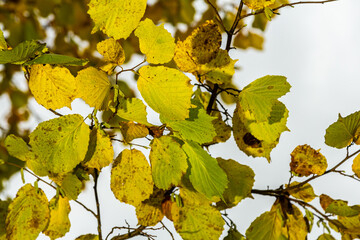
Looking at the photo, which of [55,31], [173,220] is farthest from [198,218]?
[55,31]

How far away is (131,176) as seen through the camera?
1.36 feet

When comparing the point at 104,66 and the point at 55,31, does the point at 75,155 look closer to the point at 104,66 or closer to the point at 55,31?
the point at 104,66

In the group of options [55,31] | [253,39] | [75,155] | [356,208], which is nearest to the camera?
[75,155]

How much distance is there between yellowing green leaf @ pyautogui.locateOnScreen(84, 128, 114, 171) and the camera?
40cm

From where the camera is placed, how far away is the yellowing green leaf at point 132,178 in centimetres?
41

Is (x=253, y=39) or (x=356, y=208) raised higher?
(x=253, y=39)

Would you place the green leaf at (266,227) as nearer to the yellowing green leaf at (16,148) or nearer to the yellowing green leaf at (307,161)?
the yellowing green leaf at (307,161)

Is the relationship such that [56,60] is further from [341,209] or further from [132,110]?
[341,209]

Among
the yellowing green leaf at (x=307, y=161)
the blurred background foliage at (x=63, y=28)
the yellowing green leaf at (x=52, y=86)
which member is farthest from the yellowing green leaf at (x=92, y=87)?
the blurred background foliage at (x=63, y=28)

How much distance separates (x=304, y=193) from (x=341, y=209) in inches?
2.1

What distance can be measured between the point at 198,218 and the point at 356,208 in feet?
0.73

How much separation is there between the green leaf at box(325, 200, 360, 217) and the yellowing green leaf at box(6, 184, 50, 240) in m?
0.36

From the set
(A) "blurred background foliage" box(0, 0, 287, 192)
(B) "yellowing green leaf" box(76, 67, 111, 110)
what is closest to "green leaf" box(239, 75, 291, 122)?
(B) "yellowing green leaf" box(76, 67, 111, 110)

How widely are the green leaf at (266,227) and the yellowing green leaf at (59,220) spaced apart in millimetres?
249
